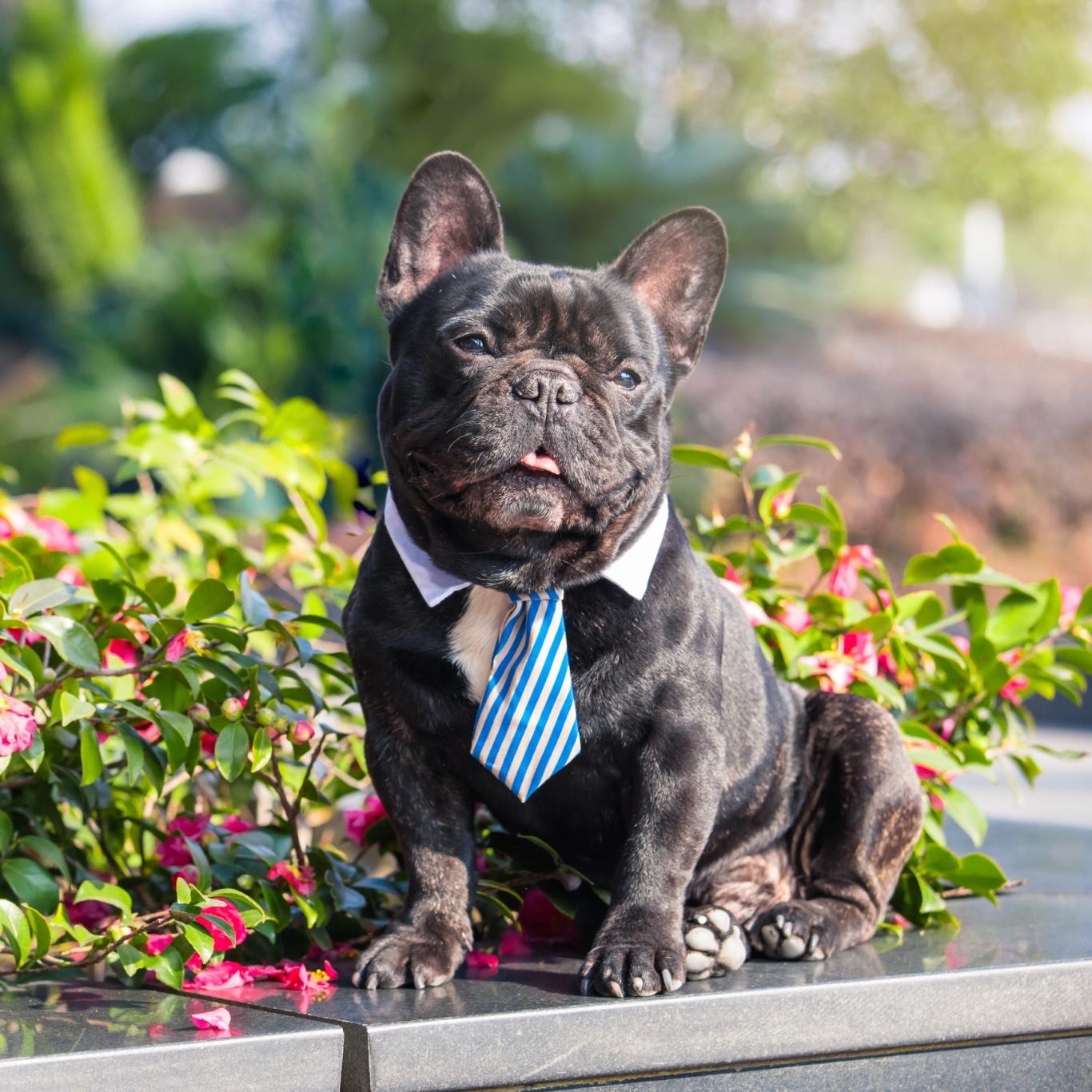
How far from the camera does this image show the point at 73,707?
239cm

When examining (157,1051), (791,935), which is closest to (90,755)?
(157,1051)

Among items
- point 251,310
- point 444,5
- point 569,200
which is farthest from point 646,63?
point 251,310

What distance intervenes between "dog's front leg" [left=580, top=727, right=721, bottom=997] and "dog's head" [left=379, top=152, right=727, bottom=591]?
1.09 ft

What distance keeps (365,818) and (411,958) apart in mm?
704

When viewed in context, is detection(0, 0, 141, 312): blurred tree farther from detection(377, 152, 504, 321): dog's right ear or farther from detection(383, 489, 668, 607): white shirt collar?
detection(383, 489, 668, 607): white shirt collar

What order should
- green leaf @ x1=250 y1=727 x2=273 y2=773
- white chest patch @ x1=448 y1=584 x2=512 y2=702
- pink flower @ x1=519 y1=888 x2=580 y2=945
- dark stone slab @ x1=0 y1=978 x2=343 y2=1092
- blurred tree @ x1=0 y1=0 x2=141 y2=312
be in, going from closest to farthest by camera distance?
dark stone slab @ x1=0 y1=978 x2=343 y2=1092 → white chest patch @ x1=448 y1=584 x2=512 y2=702 → green leaf @ x1=250 y1=727 x2=273 y2=773 → pink flower @ x1=519 y1=888 x2=580 y2=945 → blurred tree @ x1=0 y1=0 x2=141 y2=312

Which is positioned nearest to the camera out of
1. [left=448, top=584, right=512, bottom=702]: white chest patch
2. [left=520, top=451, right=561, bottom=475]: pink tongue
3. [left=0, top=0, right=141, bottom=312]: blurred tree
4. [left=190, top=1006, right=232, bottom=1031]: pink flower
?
[left=190, top=1006, right=232, bottom=1031]: pink flower

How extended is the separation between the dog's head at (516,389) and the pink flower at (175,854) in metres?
0.79

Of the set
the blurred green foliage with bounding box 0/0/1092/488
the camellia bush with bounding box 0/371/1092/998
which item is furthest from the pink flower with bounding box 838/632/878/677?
the blurred green foliage with bounding box 0/0/1092/488

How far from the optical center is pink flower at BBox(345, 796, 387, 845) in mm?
2945

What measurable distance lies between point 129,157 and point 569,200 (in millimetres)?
5768

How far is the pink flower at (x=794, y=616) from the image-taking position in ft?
10.8

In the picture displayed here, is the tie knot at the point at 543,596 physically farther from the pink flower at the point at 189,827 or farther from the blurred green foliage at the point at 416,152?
the blurred green foliage at the point at 416,152

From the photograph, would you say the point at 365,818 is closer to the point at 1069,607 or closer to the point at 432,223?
the point at 432,223
